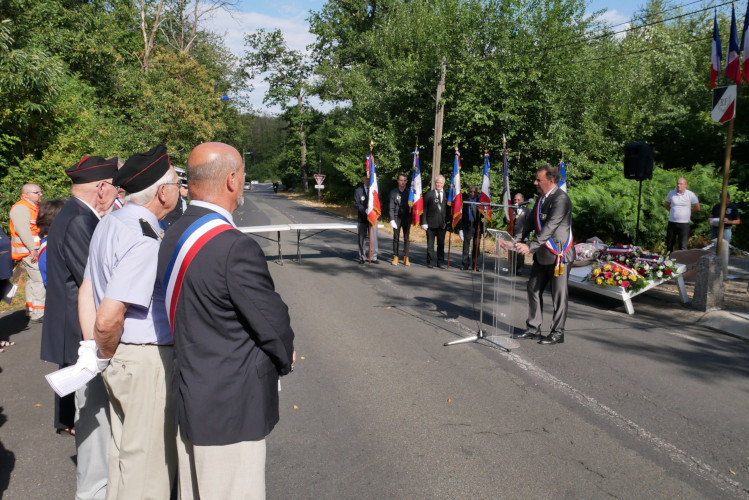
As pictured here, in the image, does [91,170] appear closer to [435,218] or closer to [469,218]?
[435,218]

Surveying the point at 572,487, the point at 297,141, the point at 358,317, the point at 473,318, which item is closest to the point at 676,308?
the point at 473,318

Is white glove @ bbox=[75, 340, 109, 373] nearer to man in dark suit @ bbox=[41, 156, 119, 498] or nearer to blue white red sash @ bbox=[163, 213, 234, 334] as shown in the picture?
blue white red sash @ bbox=[163, 213, 234, 334]

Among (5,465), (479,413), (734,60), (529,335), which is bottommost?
(5,465)

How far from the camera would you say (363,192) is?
13812 mm

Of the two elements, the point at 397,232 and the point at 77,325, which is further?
the point at 397,232

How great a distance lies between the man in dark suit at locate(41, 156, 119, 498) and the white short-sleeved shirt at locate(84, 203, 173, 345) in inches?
23.5

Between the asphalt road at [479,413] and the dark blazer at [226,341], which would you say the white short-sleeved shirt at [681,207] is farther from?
the dark blazer at [226,341]

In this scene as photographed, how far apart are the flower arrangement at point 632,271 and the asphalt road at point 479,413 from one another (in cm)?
78

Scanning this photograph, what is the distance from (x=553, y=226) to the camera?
6.75 meters

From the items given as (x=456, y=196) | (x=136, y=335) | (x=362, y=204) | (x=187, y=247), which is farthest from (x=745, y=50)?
(x=136, y=335)

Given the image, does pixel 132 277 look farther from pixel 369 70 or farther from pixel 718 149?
pixel 369 70

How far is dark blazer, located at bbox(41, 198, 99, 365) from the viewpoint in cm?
329

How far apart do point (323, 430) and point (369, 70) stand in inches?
1247

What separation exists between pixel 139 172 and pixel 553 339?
18.5 ft
